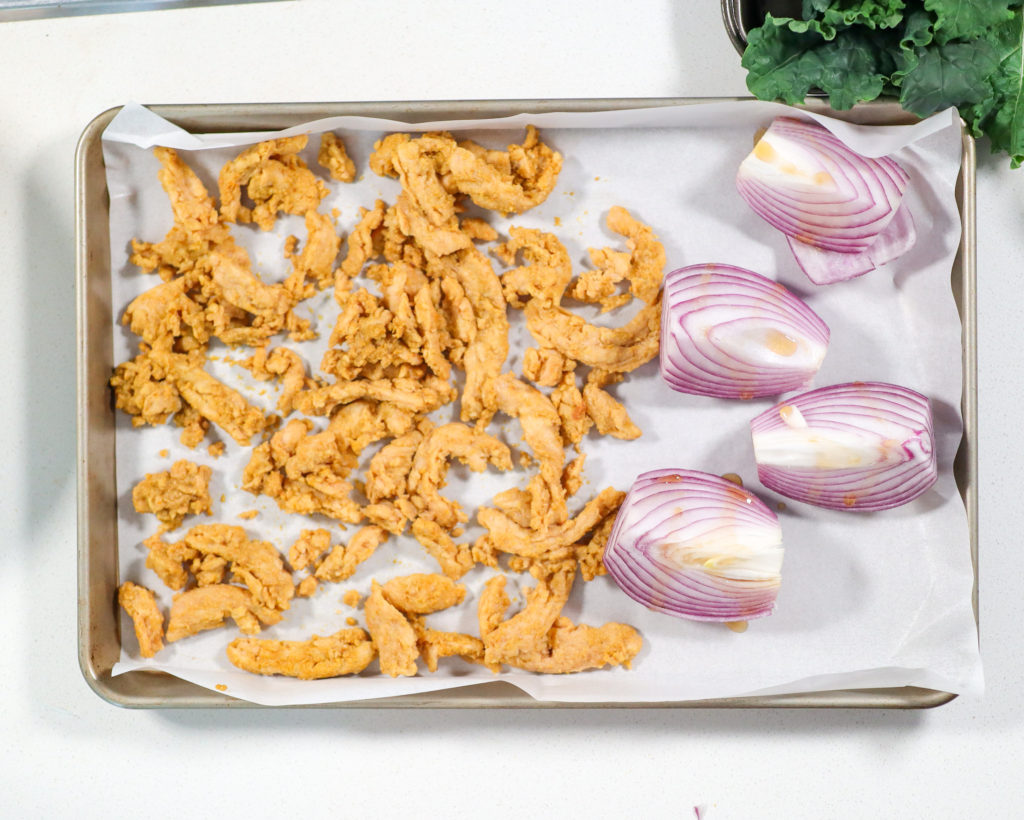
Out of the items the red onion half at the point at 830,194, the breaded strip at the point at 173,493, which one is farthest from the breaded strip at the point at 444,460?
the red onion half at the point at 830,194

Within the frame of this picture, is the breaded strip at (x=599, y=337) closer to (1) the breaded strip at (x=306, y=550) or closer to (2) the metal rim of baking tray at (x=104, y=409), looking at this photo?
(2) the metal rim of baking tray at (x=104, y=409)

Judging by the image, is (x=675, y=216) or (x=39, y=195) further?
(x=39, y=195)

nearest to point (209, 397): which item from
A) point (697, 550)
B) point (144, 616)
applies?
point (144, 616)

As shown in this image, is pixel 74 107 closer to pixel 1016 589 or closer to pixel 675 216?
pixel 675 216

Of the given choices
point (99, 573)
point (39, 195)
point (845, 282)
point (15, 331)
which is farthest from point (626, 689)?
point (39, 195)

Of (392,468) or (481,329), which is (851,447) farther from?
(392,468)
